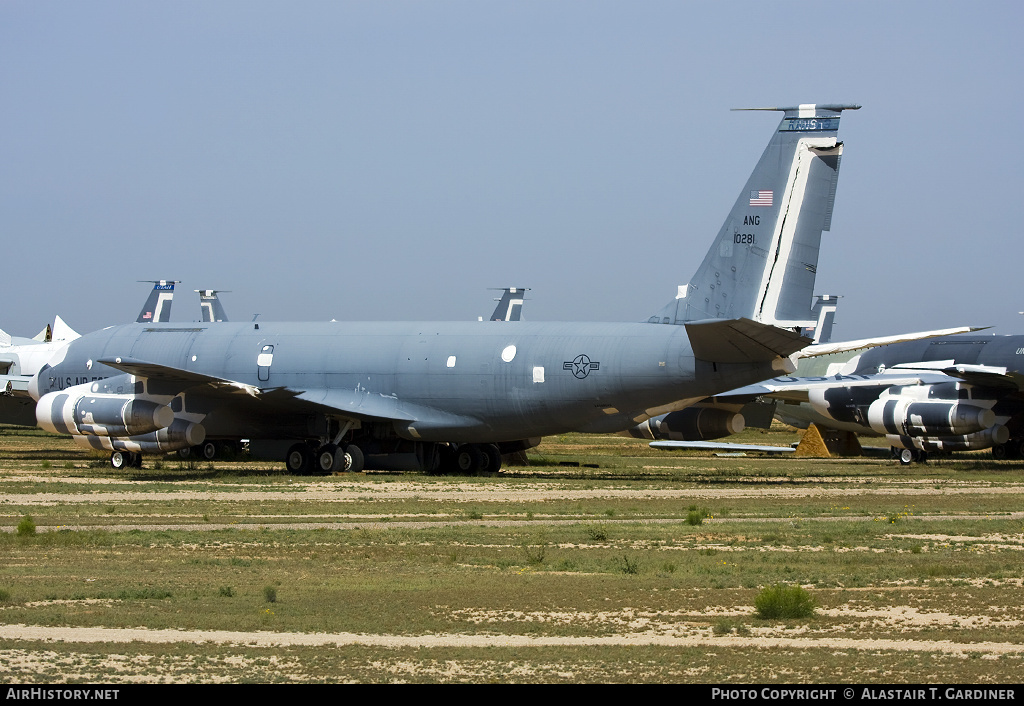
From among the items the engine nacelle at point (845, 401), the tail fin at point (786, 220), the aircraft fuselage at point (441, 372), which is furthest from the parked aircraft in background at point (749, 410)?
the aircraft fuselage at point (441, 372)

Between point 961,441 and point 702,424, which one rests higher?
point 702,424

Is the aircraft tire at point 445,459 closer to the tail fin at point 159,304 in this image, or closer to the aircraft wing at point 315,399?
the aircraft wing at point 315,399

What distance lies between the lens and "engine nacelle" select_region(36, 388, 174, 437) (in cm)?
3053

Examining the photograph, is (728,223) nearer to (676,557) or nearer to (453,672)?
(676,557)

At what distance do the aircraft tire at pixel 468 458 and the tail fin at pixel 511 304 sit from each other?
3103cm

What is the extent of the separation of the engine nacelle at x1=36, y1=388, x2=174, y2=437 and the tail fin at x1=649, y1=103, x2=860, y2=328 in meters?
13.9

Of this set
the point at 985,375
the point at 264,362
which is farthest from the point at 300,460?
the point at 985,375

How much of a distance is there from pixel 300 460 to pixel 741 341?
11.8 meters

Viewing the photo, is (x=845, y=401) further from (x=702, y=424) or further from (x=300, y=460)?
(x=300, y=460)

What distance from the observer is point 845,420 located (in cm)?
4178

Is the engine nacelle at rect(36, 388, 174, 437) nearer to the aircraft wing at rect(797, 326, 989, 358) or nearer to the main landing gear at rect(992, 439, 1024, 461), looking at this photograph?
the aircraft wing at rect(797, 326, 989, 358)

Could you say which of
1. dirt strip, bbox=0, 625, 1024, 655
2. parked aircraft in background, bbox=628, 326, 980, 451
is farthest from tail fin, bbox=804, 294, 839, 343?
dirt strip, bbox=0, 625, 1024, 655

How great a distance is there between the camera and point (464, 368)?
3050cm

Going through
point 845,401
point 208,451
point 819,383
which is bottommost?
point 208,451
